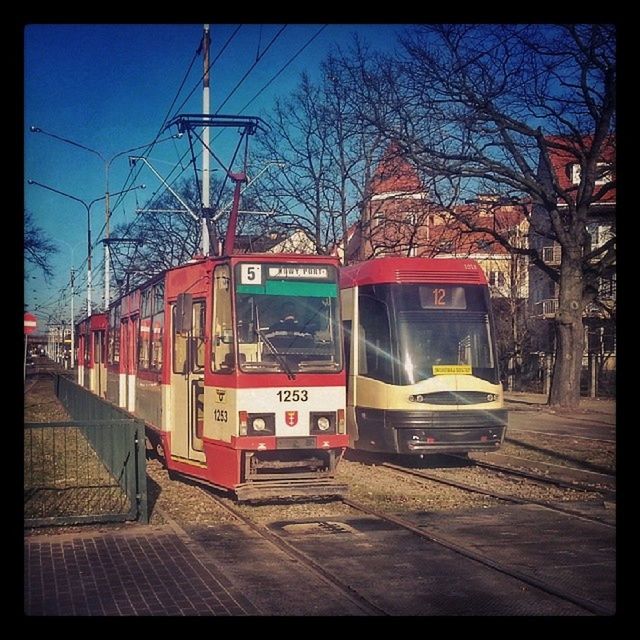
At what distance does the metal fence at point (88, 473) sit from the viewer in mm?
9539

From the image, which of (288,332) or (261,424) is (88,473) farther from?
(288,332)

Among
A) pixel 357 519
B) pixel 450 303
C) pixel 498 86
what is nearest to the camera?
pixel 357 519

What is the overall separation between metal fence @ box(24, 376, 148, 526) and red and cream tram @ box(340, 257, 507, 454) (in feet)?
13.8

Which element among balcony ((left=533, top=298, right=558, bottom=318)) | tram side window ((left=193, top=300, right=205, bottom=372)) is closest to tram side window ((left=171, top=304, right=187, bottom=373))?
tram side window ((left=193, top=300, right=205, bottom=372))

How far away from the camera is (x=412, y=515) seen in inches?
406

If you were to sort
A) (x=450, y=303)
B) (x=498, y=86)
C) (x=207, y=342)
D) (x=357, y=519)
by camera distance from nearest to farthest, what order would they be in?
(x=357, y=519)
(x=207, y=342)
(x=450, y=303)
(x=498, y=86)

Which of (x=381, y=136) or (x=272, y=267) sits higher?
(x=381, y=136)

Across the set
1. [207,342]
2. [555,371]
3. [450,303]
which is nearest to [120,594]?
[207,342]

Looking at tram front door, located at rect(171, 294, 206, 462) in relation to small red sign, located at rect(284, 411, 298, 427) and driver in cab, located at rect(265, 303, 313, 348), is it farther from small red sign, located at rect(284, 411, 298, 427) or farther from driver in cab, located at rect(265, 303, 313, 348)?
small red sign, located at rect(284, 411, 298, 427)

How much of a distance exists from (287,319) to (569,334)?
16651 mm

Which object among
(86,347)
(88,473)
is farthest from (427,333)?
(86,347)

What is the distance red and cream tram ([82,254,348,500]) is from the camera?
Result: 10.9 metres
